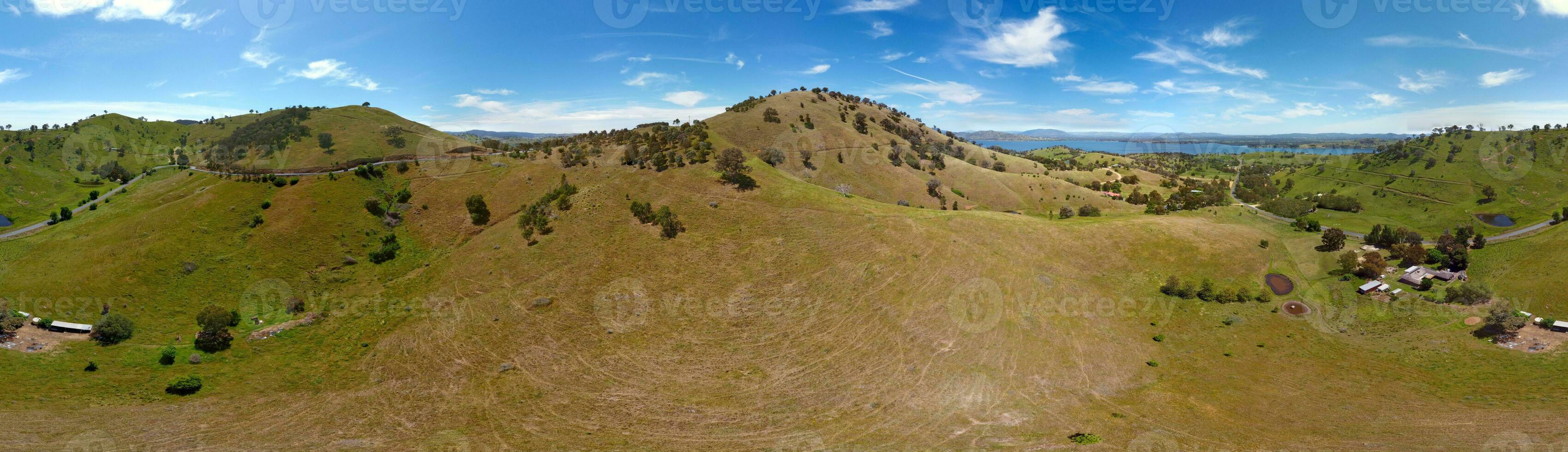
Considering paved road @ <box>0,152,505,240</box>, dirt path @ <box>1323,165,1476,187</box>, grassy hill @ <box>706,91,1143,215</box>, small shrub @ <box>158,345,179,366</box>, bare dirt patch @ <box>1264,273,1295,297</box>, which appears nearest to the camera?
small shrub @ <box>158,345,179,366</box>

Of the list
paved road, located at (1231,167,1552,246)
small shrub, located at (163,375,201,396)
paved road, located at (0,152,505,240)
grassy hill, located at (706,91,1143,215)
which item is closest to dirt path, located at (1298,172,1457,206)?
paved road, located at (1231,167,1552,246)

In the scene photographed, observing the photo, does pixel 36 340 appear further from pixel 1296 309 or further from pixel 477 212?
pixel 1296 309

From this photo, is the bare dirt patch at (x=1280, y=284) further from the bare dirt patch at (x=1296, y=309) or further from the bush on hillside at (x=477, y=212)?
the bush on hillside at (x=477, y=212)

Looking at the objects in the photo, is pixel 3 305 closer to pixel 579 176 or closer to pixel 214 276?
pixel 214 276

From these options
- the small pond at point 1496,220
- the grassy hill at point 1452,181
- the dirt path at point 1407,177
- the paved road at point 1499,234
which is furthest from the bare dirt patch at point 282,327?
the dirt path at point 1407,177

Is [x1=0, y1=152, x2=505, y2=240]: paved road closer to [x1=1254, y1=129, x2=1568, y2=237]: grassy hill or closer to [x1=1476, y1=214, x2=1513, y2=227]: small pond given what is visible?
[x1=1254, y1=129, x2=1568, y2=237]: grassy hill

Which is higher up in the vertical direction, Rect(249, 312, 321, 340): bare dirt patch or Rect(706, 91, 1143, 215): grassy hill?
Rect(706, 91, 1143, 215): grassy hill

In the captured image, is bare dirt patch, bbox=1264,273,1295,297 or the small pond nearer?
bare dirt patch, bbox=1264,273,1295,297

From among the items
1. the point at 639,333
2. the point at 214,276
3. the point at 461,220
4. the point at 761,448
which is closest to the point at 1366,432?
the point at 761,448
